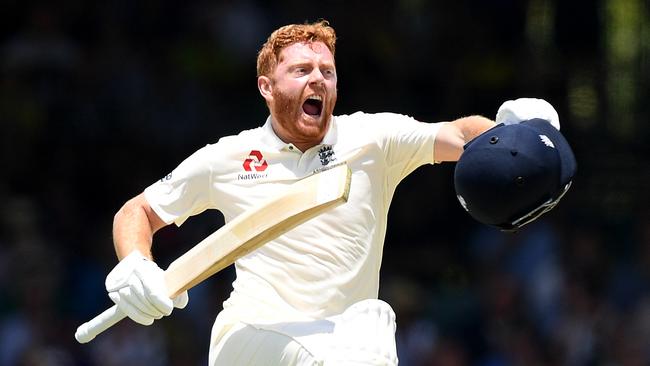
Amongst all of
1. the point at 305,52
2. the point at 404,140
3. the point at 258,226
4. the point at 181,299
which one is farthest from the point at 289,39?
the point at 181,299

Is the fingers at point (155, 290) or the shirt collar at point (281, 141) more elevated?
the shirt collar at point (281, 141)

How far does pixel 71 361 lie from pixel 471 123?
4066 millimetres

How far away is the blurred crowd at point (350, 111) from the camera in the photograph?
8.20 meters

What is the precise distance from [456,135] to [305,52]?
1.86 ft

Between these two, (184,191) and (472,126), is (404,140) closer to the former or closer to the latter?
(472,126)

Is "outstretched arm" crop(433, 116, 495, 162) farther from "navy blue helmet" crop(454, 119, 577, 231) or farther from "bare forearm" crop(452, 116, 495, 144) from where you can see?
"navy blue helmet" crop(454, 119, 577, 231)

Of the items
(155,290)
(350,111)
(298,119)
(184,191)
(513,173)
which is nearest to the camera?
(513,173)

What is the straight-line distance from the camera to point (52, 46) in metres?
9.09

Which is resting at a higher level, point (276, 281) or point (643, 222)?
point (276, 281)

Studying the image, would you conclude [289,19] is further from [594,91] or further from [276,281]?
[276,281]

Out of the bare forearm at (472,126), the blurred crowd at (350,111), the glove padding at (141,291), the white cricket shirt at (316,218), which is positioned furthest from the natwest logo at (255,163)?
the blurred crowd at (350,111)

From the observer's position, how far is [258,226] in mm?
4406

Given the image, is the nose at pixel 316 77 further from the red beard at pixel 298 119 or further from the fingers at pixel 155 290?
the fingers at pixel 155 290

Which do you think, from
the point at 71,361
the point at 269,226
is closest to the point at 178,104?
the point at 71,361
